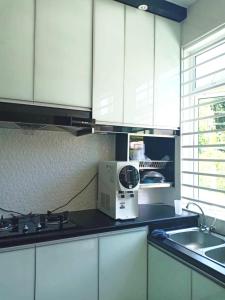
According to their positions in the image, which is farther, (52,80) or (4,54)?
(52,80)

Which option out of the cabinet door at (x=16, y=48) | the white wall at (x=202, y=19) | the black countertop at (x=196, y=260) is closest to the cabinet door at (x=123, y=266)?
the black countertop at (x=196, y=260)

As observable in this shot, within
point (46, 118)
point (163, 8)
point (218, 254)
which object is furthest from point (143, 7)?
point (218, 254)

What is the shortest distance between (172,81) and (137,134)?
60 cm

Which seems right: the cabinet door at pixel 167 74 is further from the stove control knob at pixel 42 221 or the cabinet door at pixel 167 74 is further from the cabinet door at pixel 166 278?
the stove control knob at pixel 42 221

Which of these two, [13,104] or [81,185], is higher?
[13,104]

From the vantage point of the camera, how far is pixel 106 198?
1.97 m

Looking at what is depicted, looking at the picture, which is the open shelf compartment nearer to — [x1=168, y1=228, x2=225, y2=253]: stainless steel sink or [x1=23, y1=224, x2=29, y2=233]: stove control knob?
[x1=168, y1=228, x2=225, y2=253]: stainless steel sink

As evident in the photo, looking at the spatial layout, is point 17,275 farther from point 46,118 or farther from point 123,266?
point 46,118

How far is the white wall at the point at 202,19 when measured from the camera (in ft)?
6.28

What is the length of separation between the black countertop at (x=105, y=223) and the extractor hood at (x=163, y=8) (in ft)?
5.66

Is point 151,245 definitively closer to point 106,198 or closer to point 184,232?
point 184,232

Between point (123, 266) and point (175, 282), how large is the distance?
1.19 ft

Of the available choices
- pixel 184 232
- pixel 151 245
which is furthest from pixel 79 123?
pixel 184 232

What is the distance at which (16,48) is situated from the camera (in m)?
1.58
